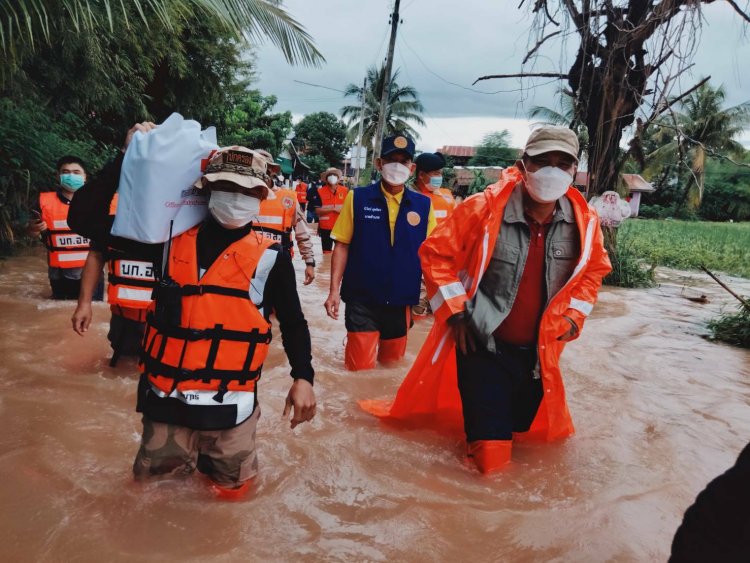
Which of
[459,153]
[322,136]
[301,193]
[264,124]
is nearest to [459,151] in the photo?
[459,153]

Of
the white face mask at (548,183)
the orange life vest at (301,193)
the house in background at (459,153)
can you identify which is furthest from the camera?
the house in background at (459,153)

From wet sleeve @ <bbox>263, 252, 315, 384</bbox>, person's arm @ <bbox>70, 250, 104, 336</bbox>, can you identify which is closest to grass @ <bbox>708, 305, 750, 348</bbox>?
wet sleeve @ <bbox>263, 252, 315, 384</bbox>

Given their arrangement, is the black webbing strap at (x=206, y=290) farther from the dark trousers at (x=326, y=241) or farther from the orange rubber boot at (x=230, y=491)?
the dark trousers at (x=326, y=241)

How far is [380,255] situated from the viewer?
14.8 feet

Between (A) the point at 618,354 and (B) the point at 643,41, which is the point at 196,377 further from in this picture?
(B) the point at 643,41

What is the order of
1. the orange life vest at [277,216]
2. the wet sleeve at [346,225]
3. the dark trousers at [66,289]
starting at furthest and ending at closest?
the dark trousers at [66,289] → the orange life vest at [277,216] → the wet sleeve at [346,225]

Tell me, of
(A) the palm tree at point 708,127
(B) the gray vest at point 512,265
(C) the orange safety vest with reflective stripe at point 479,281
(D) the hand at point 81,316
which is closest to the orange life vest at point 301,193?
(C) the orange safety vest with reflective stripe at point 479,281

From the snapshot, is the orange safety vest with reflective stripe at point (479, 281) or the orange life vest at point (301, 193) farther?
the orange life vest at point (301, 193)

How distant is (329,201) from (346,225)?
8.02 meters

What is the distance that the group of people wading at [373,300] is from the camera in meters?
2.42

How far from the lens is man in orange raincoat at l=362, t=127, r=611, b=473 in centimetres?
318

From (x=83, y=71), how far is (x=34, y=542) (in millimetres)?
9221

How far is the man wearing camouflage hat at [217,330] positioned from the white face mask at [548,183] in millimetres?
1434

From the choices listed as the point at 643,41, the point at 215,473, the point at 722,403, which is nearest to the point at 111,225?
the point at 215,473
